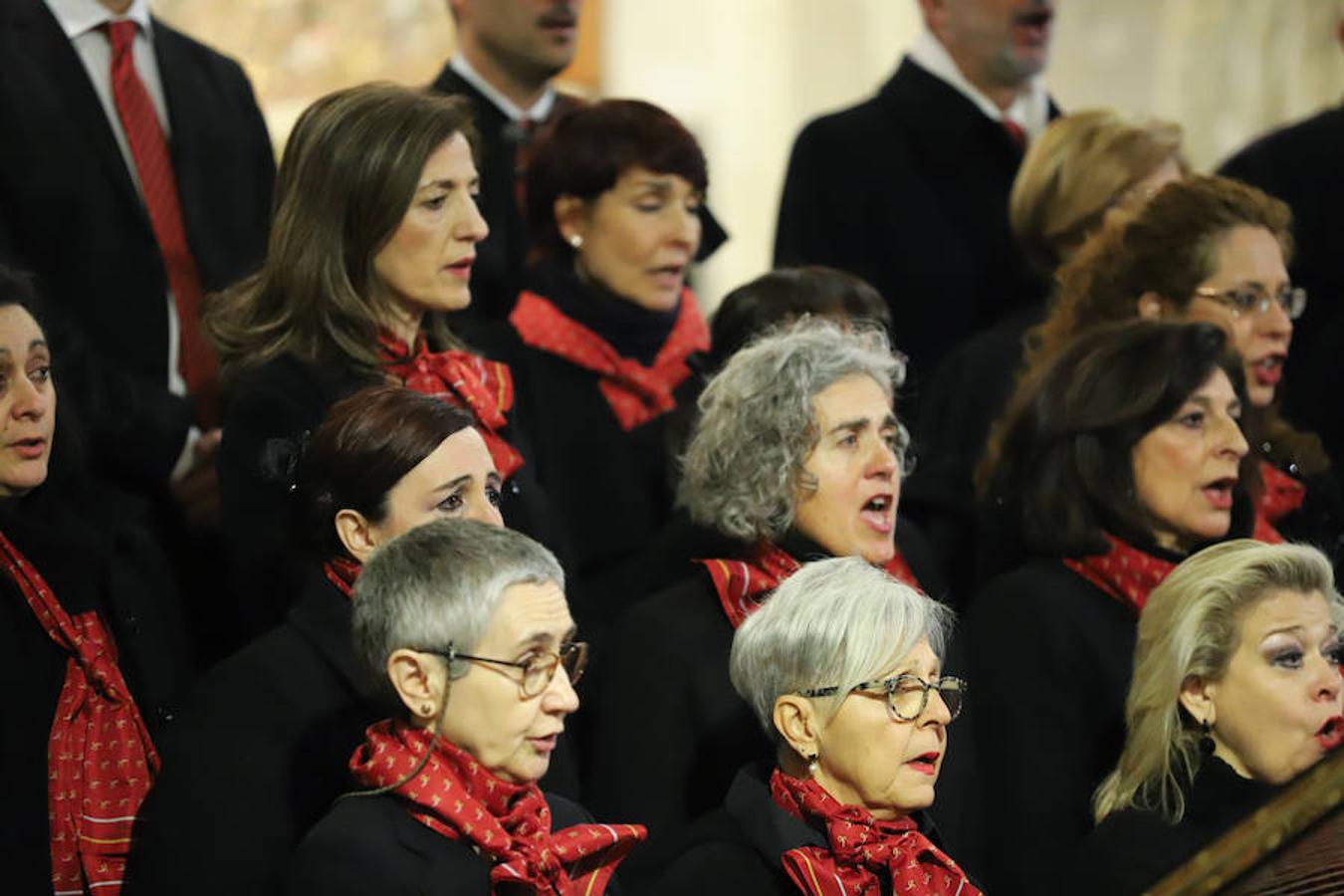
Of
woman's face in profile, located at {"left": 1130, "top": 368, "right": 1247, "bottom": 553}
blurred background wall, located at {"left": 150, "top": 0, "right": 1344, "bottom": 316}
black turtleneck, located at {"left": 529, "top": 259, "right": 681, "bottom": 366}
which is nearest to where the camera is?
woman's face in profile, located at {"left": 1130, "top": 368, "right": 1247, "bottom": 553}

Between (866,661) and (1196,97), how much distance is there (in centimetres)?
582

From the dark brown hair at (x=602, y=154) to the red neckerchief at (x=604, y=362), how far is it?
0.63ft

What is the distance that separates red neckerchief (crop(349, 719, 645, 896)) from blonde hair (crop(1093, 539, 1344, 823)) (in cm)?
96

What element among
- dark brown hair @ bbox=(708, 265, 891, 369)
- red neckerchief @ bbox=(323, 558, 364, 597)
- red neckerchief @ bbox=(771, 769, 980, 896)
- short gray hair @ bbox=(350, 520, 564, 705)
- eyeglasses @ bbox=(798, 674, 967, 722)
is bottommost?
red neckerchief @ bbox=(771, 769, 980, 896)

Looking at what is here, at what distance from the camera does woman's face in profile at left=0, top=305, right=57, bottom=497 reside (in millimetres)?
3795

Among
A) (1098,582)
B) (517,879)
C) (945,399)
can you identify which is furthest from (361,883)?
Result: (945,399)

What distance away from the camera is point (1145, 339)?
14.9 ft

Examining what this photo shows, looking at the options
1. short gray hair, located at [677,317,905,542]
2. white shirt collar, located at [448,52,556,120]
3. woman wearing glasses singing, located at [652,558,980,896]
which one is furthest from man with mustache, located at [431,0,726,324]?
woman wearing glasses singing, located at [652,558,980,896]

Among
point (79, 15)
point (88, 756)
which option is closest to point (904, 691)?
point (88, 756)

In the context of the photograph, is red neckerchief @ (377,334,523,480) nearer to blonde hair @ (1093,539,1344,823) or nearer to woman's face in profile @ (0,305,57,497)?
woman's face in profile @ (0,305,57,497)

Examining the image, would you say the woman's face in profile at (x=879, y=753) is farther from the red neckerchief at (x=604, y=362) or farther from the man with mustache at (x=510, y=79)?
the man with mustache at (x=510, y=79)

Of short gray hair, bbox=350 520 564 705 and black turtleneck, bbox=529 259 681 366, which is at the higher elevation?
short gray hair, bbox=350 520 564 705

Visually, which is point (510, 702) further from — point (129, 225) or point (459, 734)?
point (129, 225)

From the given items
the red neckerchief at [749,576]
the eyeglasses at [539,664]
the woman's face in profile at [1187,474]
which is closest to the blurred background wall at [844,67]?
the woman's face in profile at [1187,474]
